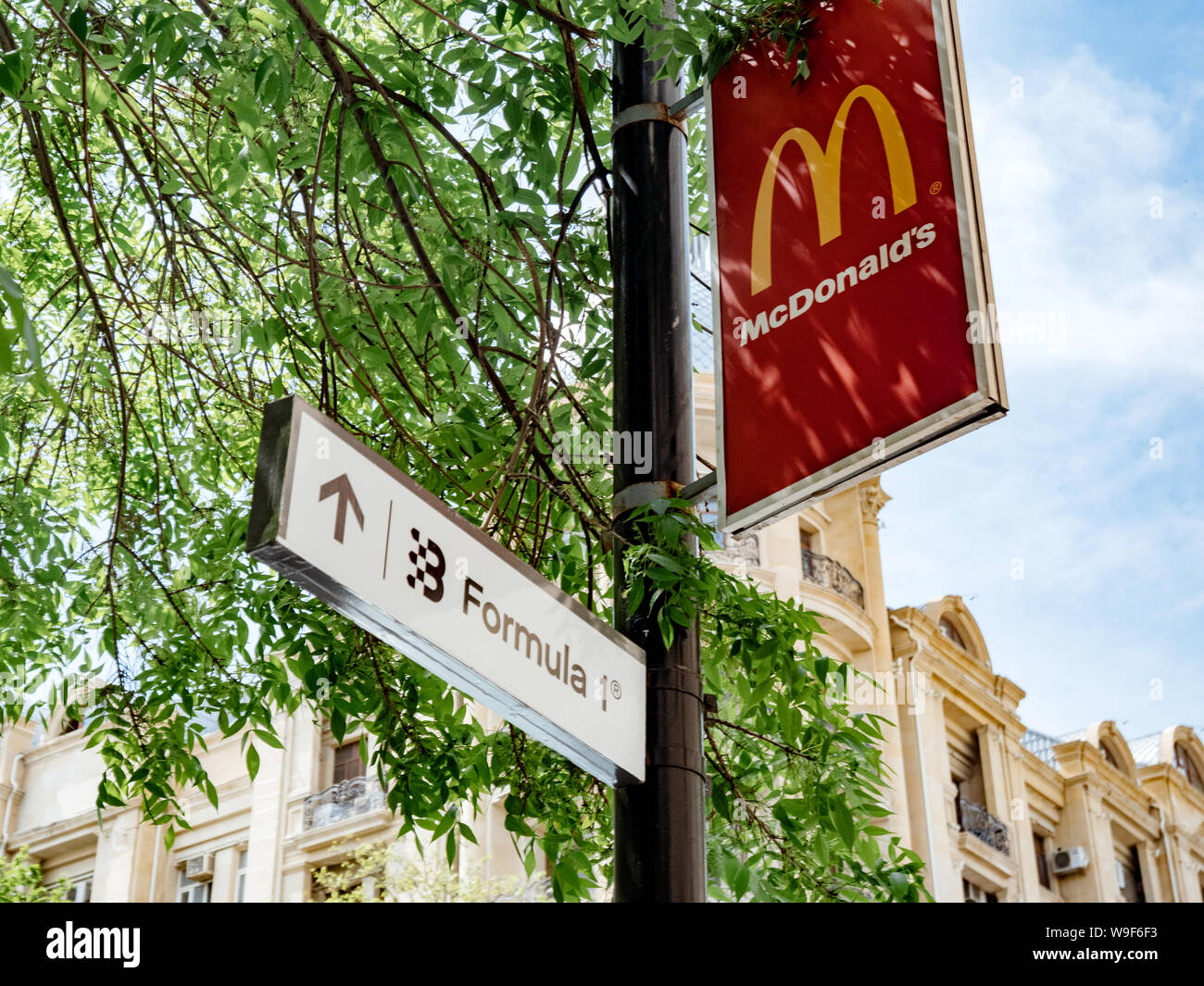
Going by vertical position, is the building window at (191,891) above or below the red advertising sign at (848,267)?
above

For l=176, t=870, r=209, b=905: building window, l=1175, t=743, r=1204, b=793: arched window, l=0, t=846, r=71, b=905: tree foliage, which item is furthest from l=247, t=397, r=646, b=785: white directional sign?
l=1175, t=743, r=1204, b=793: arched window

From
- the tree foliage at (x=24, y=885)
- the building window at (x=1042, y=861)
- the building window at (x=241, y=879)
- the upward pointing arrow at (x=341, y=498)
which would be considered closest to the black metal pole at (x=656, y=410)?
the upward pointing arrow at (x=341, y=498)

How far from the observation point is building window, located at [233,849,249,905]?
74.2 ft

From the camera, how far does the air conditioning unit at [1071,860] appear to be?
27172 mm

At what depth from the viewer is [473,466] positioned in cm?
477

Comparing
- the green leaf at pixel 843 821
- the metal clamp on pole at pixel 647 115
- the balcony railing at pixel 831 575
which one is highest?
the balcony railing at pixel 831 575

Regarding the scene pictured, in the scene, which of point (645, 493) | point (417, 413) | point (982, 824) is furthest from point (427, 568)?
point (982, 824)

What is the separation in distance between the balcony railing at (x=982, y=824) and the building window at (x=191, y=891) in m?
13.3

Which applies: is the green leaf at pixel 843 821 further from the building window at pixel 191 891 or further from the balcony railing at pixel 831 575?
the building window at pixel 191 891

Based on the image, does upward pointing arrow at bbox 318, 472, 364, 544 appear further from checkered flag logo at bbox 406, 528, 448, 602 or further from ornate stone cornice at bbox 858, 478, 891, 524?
ornate stone cornice at bbox 858, 478, 891, 524

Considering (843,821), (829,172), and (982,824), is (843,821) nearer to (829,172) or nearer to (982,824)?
(829,172)

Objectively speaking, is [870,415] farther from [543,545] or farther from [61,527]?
[61,527]
